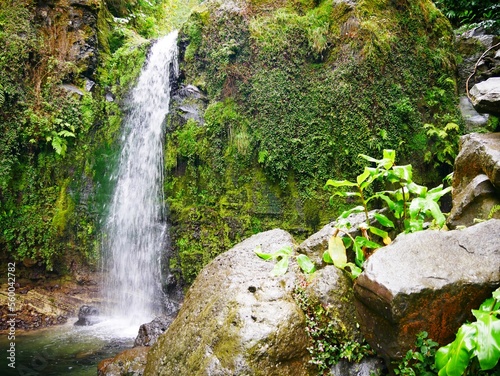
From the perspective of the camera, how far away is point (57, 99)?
834 cm

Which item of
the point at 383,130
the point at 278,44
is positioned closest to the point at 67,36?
the point at 278,44

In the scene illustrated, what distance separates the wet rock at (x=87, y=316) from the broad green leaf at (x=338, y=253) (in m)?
6.04

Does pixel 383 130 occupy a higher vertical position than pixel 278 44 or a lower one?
lower

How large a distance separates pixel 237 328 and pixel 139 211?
5783 mm

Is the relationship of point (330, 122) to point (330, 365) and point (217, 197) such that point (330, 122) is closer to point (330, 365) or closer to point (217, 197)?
point (217, 197)

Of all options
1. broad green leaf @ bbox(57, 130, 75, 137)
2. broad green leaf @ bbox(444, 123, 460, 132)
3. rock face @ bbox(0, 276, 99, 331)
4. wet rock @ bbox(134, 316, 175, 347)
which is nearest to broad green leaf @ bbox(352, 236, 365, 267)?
wet rock @ bbox(134, 316, 175, 347)

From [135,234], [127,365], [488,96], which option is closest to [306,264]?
[488,96]

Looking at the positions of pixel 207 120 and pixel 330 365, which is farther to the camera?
pixel 207 120

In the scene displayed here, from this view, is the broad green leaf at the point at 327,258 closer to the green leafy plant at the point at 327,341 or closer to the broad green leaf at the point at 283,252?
the broad green leaf at the point at 283,252

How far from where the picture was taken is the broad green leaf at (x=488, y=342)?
180cm

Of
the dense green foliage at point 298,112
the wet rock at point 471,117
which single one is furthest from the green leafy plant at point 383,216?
the wet rock at point 471,117

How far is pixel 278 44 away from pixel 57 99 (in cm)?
540

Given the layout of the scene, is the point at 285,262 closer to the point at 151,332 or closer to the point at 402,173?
the point at 402,173

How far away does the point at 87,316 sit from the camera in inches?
285
